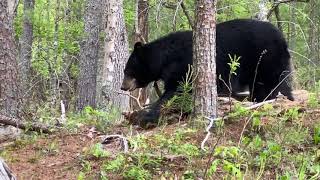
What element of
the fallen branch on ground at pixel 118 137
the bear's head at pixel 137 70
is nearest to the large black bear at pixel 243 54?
the bear's head at pixel 137 70

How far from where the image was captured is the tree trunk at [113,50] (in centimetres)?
978

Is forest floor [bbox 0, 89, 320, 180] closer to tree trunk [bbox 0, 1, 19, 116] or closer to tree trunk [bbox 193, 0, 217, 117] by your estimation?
tree trunk [bbox 193, 0, 217, 117]

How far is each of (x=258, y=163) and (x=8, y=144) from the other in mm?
2808

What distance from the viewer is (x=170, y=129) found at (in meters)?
5.69

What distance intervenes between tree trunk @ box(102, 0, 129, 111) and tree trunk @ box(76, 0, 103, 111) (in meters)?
4.26

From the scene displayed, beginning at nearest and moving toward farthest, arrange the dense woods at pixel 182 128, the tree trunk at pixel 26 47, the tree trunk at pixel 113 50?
the dense woods at pixel 182 128 < the tree trunk at pixel 113 50 < the tree trunk at pixel 26 47

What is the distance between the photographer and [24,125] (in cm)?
589

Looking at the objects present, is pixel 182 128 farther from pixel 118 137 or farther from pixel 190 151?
pixel 190 151

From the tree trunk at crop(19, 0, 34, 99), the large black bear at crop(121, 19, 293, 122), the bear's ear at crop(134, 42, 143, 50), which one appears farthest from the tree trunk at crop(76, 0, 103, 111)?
the large black bear at crop(121, 19, 293, 122)

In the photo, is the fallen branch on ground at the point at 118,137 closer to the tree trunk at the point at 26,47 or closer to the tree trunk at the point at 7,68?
the tree trunk at the point at 7,68

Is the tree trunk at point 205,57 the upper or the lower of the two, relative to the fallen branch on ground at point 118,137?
upper

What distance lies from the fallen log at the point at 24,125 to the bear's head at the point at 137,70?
2637mm

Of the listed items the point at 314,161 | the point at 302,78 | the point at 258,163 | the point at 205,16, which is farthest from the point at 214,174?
the point at 302,78

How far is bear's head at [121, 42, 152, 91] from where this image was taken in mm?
8289
